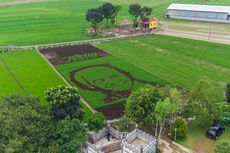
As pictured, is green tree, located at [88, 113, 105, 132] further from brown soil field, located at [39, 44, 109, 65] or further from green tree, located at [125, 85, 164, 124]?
brown soil field, located at [39, 44, 109, 65]

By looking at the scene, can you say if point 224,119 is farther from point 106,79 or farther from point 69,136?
point 106,79

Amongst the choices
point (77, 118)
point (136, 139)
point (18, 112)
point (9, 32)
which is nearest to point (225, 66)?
point (136, 139)

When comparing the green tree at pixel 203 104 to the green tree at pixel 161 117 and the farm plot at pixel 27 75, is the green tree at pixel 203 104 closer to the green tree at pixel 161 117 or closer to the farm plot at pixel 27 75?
the green tree at pixel 161 117

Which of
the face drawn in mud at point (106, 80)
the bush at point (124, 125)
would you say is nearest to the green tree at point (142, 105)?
A: the bush at point (124, 125)

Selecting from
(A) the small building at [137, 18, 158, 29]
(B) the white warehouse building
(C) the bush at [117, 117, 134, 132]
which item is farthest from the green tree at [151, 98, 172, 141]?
(B) the white warehouse building

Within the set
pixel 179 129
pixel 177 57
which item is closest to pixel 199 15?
pixel 177 57

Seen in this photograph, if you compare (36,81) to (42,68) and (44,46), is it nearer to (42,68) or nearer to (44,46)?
(42,68)
